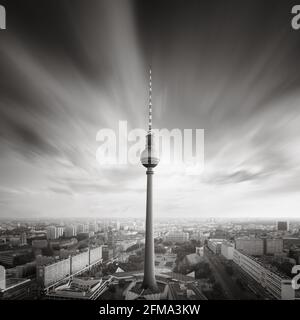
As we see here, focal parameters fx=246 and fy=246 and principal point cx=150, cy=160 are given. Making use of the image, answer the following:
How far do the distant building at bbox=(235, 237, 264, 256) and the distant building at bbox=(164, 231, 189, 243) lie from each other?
163 centimetres

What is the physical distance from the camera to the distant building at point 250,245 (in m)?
6.21

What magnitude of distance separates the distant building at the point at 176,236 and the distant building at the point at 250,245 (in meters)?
1.63

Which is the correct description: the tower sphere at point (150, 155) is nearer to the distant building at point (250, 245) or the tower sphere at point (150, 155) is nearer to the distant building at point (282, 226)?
the distant building at point (250, 245)

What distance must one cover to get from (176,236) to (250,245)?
2206mm

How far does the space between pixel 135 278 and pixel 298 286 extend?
340 centimetres

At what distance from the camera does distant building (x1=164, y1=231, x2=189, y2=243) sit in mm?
7595

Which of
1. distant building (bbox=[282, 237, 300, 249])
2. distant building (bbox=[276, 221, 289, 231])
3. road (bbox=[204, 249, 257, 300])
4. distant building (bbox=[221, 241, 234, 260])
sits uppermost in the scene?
distant building (bbox=[276, 221, 289, 231])

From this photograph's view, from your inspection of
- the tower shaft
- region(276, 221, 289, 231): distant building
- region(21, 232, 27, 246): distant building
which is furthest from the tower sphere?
region(276, 221, 289, 231): distant building

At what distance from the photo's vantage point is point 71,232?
6.82 meters

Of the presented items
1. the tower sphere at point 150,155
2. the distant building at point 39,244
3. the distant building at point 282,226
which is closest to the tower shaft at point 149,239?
the tower sphere at point 150,155

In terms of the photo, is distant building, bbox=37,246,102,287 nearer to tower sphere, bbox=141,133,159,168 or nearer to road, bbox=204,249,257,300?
tower sphere, bbox=141,133,159,168
